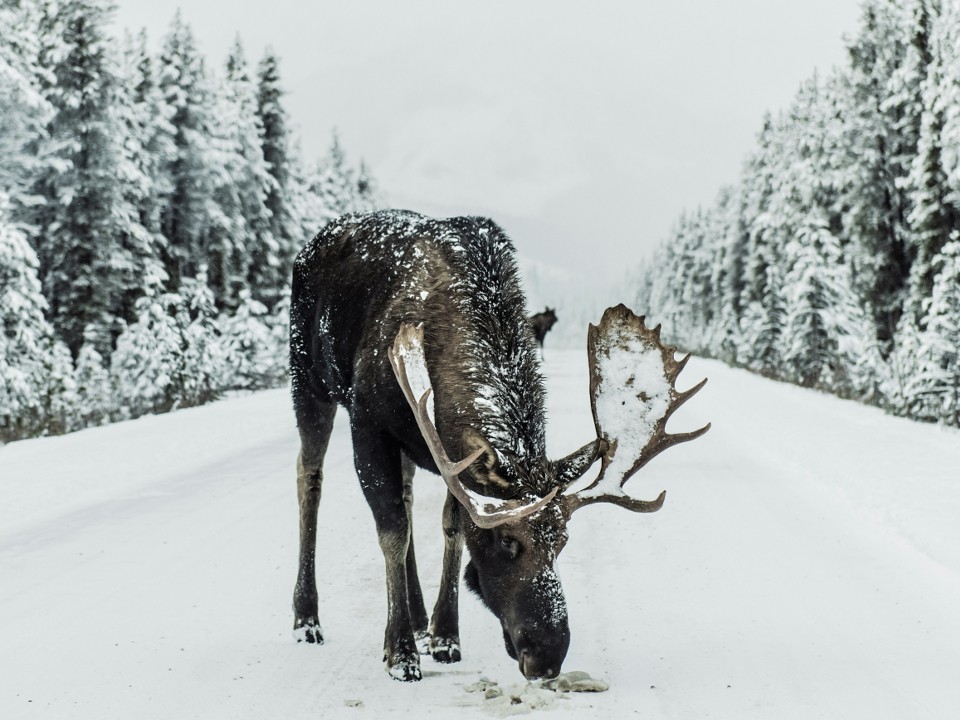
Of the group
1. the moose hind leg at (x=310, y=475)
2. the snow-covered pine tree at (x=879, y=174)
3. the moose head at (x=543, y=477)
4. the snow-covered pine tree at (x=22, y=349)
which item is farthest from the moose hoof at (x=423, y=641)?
the snow-covered pine tree at (x=879, y=174)

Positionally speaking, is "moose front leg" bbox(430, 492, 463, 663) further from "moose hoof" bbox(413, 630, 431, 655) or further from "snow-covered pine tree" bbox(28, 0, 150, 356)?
"snow-covered pine tree" bbox(28, 0, 150, 356)

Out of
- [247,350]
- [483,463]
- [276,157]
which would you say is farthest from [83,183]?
[483,463]

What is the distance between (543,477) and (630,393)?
2.29 feet

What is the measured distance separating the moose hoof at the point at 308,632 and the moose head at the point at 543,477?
1.24 meters

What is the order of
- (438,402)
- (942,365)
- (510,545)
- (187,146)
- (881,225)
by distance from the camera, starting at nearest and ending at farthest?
(510,545) → (438,402) → (942,365) → (881,225) → (187,146)

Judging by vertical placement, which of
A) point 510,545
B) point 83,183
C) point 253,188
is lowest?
point 510,545

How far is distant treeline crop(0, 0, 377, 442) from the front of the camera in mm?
18266

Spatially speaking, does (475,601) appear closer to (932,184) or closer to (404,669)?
(404,669)

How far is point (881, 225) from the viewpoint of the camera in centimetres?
2442

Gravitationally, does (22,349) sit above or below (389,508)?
above

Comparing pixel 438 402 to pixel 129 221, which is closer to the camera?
pixel 438 402

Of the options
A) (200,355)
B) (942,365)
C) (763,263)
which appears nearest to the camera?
(942,365)

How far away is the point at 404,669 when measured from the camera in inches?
155

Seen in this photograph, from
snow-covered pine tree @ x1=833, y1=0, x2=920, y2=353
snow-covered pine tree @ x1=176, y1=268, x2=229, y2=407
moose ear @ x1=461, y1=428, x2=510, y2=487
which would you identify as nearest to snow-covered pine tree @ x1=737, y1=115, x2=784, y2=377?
snow-covered pine tree @ x1=833, y1=0, x2=920, y2=353
